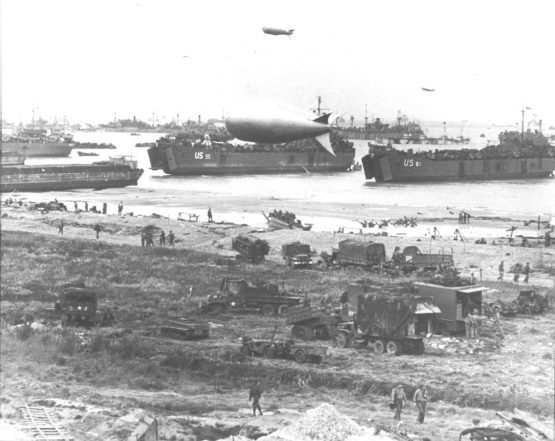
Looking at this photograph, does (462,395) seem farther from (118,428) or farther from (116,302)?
(116,302)

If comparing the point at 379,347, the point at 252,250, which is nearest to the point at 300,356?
A: the point at 379,347

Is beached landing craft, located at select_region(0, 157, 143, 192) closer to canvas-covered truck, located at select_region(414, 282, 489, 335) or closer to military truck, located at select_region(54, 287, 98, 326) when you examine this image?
military truck, located at select_region(54, 287, 98, 326)

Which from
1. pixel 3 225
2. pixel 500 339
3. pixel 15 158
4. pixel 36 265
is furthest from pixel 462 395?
pixel 15 158

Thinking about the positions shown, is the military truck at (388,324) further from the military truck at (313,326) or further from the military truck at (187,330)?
the military truck at (187,330)

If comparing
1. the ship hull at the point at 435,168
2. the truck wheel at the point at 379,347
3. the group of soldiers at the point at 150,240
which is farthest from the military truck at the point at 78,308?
the ship hull at the point at 435,168

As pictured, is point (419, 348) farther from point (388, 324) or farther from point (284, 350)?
point (284, 350)

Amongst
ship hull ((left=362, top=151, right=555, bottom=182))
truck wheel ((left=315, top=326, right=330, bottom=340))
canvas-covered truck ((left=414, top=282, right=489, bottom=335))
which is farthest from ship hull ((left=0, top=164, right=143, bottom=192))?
canvas-covered truck ((left=414, top=282, right=489, bottom=335))
